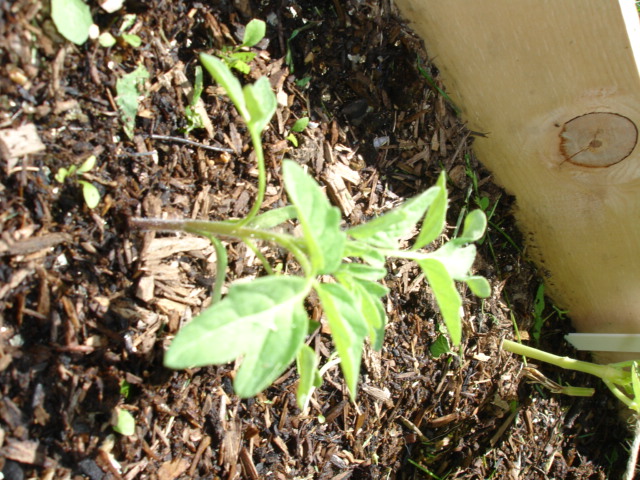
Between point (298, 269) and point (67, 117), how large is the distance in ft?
1.74

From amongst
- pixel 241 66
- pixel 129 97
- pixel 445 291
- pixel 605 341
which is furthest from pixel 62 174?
pixel 605 341

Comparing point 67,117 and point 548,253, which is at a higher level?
point 548,253

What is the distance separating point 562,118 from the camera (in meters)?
1.33

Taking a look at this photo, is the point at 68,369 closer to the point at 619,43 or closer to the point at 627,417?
the point at 619,43

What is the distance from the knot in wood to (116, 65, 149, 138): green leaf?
1000 mm

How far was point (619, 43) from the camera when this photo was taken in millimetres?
1187

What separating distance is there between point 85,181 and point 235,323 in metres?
0.49

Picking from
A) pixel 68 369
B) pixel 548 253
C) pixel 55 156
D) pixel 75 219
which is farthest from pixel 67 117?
pixel 548 253

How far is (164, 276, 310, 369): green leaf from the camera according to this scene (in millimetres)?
567

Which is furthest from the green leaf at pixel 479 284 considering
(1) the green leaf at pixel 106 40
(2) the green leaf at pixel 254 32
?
(1) the green leaf at pixel 106 40

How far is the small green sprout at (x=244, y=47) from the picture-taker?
1087mm

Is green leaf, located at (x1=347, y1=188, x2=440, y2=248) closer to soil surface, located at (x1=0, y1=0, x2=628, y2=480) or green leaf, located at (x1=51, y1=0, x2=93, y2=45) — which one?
soil surface, located at (x1=0, y1=0, x2=628, y2=480)

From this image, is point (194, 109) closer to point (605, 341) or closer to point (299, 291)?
point (299, 291)

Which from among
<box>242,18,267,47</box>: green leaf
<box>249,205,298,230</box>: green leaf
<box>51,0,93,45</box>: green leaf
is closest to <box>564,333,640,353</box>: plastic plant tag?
<box>249,205,298,230</box>: green leaf
